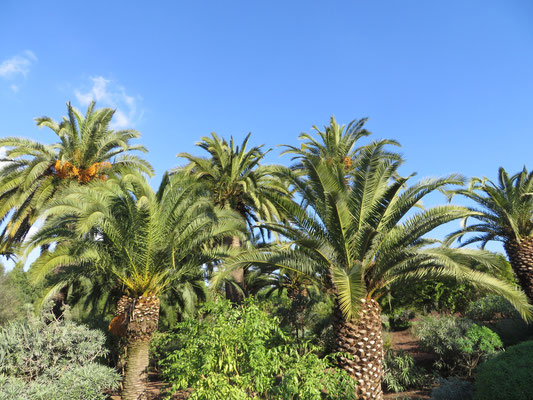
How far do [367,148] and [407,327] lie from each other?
18.9m

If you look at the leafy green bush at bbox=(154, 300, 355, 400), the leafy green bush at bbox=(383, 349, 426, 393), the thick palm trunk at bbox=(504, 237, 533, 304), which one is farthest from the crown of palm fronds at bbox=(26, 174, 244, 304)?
the thick palm trunk at bbox=(504, 237, 533, 304)

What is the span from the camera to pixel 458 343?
1220 centimetres

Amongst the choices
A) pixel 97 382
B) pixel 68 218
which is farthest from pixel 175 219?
pixel 97 382

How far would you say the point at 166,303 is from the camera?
18.3m

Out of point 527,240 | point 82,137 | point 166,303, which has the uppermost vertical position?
point 82,137

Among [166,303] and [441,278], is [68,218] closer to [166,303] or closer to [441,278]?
[166,303]

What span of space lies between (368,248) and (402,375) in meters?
6.82

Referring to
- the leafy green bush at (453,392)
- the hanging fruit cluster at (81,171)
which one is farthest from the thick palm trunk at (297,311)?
the hanging fruit cluster at (81,171)

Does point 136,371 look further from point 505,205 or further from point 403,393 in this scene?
point 505,205

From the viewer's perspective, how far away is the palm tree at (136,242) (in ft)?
32.4

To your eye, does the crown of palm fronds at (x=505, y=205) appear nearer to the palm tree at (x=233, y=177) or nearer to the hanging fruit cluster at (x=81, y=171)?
the palm tree at (x=233, y=177)

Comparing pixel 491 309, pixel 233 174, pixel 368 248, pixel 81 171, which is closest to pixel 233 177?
pixel 233 174

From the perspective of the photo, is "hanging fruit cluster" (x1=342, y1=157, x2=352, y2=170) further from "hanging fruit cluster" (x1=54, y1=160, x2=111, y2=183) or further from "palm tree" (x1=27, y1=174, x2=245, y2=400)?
"hanging fruit cluster" (x1=54, y1=160, x2=111, y2=183)

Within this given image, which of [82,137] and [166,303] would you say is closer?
[82,137]
